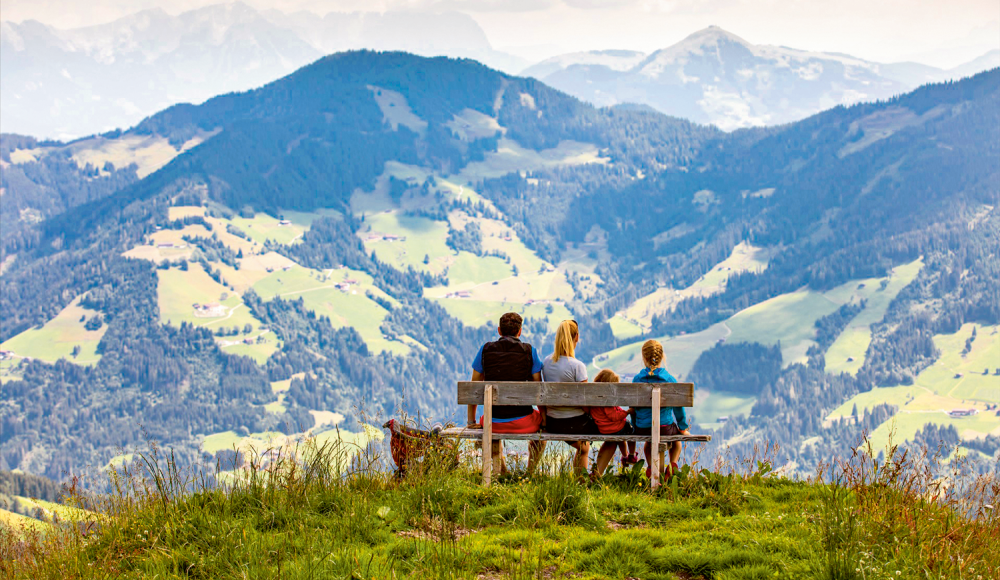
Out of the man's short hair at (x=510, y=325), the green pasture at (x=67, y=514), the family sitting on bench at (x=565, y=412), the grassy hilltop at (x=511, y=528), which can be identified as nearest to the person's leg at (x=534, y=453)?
the family sitting on bench at (x=565, y=412)

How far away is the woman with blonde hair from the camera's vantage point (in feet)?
30.5

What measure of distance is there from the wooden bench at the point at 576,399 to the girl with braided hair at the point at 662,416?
0.22m

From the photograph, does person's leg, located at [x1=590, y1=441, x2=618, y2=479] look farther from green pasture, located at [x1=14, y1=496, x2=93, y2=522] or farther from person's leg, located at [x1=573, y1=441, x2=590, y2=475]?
green pasture, located at [x1=14, y1=496, x2=93, y2=522]

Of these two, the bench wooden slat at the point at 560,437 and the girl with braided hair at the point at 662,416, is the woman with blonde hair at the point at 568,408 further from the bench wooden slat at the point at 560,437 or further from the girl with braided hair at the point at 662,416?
the girl with braided hair at the point at 662,416

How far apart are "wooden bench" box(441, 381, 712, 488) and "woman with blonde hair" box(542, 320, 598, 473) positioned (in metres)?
0.39

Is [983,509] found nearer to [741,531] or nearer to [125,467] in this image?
[741,531]

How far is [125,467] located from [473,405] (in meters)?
3.86

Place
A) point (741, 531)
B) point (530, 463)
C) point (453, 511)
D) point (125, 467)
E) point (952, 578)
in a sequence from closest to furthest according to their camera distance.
→ point (952, 578)
point (741, 531)
point (453, 511)
point (125, 467)
point (530, 463)

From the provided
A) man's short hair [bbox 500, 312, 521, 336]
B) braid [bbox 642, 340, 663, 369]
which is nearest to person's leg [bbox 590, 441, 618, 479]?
braid [bbox 642, 340, 663, 369]

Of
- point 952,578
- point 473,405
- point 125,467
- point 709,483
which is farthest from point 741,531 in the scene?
point 125,467

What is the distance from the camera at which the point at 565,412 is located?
9.36 m

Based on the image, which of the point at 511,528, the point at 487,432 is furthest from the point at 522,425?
the point at 511,528

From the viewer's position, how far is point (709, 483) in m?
8.26

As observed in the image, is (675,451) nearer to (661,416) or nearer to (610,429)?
(661,416)
